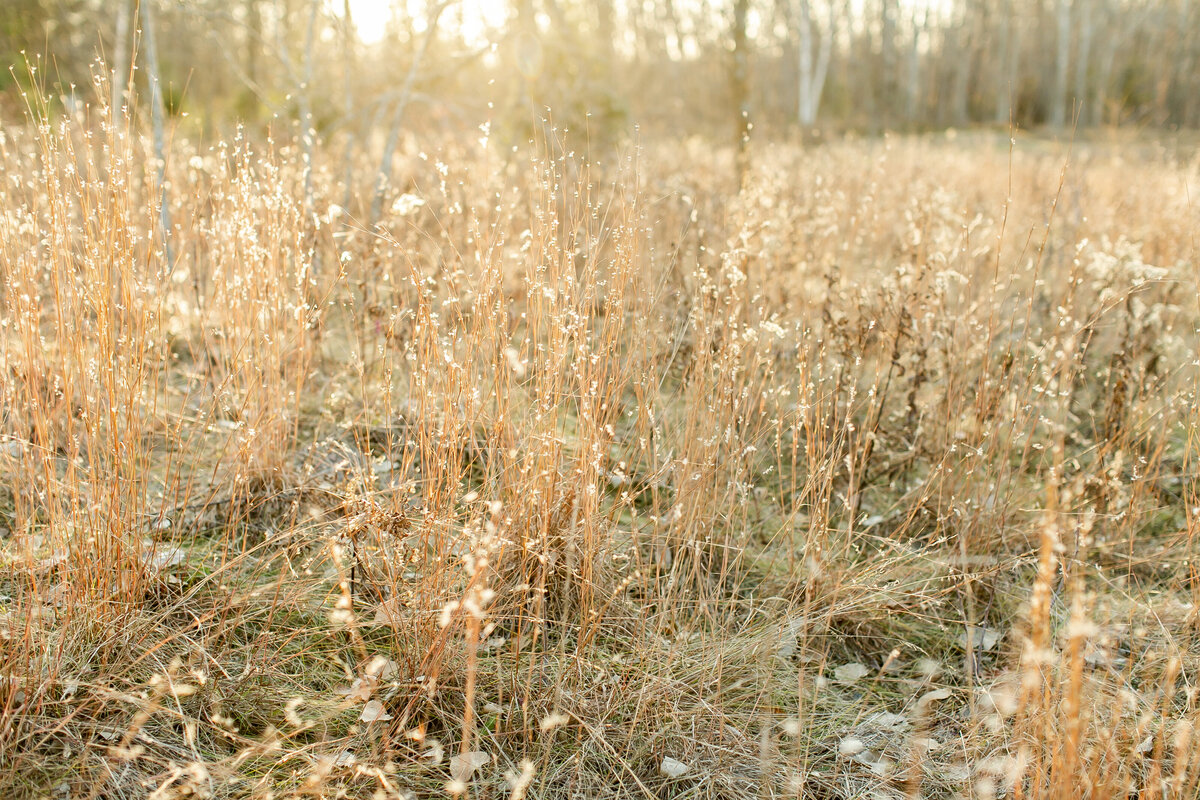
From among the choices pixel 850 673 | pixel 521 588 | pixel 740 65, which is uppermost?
pixel 740 65

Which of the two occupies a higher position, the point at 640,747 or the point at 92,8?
the point at 92,8

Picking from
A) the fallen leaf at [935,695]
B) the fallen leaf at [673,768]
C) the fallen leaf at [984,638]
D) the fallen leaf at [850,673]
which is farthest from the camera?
the fallen leaf at [984,638]

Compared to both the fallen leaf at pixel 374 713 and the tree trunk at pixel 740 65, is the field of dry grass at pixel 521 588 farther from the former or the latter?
the tree trunk at pixel 740 65

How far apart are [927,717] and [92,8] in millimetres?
13743

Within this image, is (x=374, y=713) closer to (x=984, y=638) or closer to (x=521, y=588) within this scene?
(x=521, y=588)

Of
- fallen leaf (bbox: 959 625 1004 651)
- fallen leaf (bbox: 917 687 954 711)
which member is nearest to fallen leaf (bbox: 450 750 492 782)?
fallen leaf (bbox: 917 687 954 711)

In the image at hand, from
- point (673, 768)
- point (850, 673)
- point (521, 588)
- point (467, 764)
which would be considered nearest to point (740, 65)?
point (850, 673)

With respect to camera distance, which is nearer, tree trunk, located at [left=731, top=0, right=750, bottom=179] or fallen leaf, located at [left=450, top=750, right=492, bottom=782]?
fallen leaf, located at [left=450, top=750, right=492, bottom=782]

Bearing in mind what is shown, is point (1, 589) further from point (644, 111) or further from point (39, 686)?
point (644, 111)

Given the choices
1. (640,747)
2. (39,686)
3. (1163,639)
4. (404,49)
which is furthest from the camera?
(404,49)

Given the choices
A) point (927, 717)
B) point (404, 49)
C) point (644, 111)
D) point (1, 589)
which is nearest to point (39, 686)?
point (1, 589)

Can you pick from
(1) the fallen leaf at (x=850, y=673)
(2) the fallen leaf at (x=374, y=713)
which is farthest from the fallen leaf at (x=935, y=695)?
(2) the fallen leaf at (x=374, y=713)

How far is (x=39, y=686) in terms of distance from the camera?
159 centimetres

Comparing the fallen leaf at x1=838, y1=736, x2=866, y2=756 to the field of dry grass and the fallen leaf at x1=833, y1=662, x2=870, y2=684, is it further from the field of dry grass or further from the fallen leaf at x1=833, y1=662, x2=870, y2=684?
the fallen leaf at x1=833, y1=662, x2=870, y2=684
